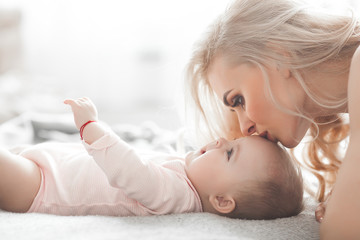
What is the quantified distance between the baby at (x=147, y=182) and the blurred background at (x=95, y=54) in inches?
57.4

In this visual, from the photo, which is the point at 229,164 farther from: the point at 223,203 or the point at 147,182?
the point at 147,182

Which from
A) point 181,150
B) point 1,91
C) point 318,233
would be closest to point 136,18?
point 1,91

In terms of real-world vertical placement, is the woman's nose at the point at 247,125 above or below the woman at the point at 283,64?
below

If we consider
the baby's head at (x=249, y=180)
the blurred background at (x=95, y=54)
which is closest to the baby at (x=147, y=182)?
the baby's head at (x=249, y=180)

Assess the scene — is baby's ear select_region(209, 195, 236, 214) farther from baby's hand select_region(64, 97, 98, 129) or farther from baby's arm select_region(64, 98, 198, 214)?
baby's hand select_region(64, 97, 98, 129)

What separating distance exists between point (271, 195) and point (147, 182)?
307mm

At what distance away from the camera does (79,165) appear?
4.09 ft

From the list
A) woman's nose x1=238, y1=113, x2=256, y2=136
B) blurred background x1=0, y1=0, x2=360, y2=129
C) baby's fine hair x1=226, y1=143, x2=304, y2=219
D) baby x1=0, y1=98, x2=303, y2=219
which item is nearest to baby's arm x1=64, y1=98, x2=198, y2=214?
baby x1=0, y1=98, x2=303, y2=219

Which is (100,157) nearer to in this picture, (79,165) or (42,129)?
(79,165)

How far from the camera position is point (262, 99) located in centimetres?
123

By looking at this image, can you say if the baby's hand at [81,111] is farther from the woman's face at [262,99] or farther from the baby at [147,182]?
the woman's face at [262,99]

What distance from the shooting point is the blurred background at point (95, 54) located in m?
2.73

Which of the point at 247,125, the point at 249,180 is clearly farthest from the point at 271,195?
the point at 247,125

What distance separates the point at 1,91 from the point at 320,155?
196 cm
